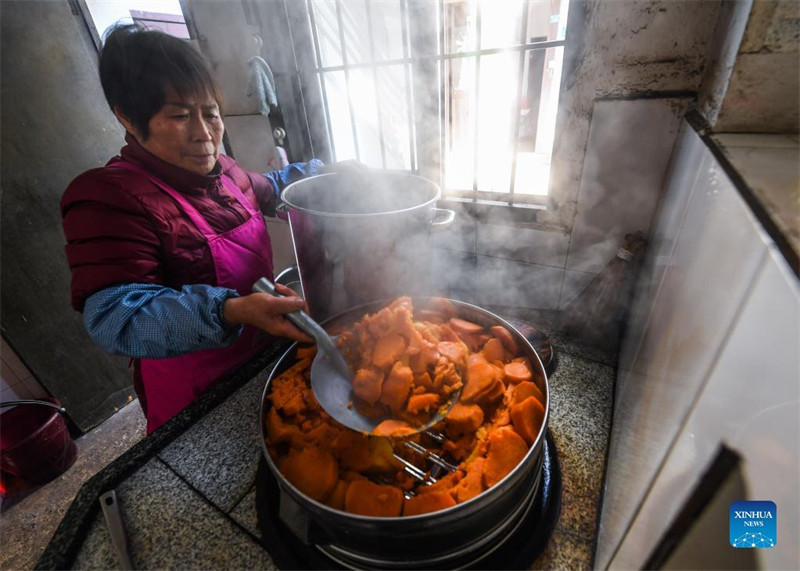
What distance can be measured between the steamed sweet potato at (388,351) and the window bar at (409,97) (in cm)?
121

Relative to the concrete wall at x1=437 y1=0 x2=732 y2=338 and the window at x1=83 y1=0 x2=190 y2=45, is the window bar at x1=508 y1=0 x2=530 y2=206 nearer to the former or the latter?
the concrete wall at x1=437 y1=0 x2=732 y2=338

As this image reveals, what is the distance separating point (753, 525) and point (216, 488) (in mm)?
1133

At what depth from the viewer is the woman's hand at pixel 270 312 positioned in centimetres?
97

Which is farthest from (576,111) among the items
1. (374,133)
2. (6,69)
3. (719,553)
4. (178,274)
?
(6,69)

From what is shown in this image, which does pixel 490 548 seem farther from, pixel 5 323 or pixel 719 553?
pixel 5 323

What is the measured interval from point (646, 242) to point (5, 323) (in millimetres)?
3602

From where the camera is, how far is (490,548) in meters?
0.82

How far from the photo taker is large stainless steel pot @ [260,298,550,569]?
0.66m

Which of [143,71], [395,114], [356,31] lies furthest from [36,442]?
[356,31]

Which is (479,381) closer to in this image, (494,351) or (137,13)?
(494,351)

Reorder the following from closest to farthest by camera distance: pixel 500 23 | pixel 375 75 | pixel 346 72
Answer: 1. pixel 500 23
2. pixel 375 75
3. pixel 346 72

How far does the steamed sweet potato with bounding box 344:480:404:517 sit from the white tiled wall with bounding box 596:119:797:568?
0.41 meters

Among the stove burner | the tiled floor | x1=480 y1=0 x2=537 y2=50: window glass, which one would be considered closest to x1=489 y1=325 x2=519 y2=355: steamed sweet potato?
the stove burner

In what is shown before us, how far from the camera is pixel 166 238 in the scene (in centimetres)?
124
